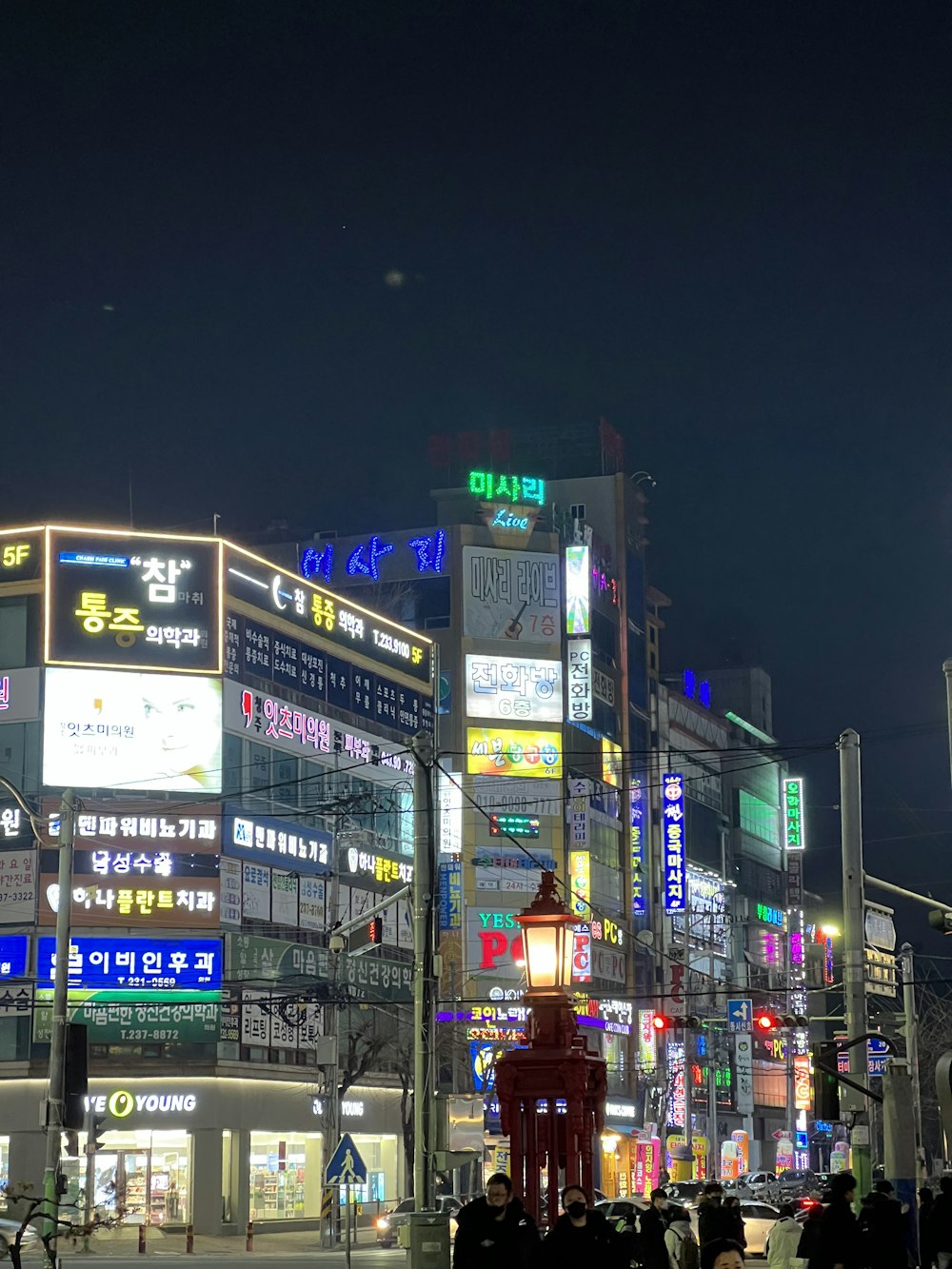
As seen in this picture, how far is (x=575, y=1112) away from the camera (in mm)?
23203

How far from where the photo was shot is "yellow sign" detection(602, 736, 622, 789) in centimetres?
9912

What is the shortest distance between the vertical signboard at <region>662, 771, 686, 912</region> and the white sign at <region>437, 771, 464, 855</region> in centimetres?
1503

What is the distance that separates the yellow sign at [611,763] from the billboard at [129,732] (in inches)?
1498

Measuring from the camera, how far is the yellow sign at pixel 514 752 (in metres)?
92.9

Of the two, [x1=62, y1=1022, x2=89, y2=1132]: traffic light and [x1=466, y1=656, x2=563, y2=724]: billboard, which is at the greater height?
[x1=466, y1=656, x2=563, y2=724]: billboard

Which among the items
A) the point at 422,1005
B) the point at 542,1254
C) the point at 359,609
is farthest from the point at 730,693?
the point at 542,1254

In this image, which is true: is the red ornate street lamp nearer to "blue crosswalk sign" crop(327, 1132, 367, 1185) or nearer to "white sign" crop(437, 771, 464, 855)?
"blue crosswalk sign" crop(327, 1132, 367, 1185)

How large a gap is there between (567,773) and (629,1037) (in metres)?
15.4

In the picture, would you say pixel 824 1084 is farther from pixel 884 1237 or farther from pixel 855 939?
pixel 884 1237

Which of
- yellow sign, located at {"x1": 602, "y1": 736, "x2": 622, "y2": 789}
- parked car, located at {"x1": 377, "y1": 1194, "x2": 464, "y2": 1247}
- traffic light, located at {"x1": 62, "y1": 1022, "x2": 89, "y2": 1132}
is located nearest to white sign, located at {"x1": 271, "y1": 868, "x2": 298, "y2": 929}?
parked car, located at {"x1": 377, "y1": 1194, "x2": 464, "y2": 1247}

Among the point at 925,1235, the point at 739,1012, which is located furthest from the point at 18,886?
the point at 925,1235

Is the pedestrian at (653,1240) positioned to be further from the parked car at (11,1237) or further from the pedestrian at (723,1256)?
the parked car at (11,1237)

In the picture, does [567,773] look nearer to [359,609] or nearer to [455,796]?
[455,796]

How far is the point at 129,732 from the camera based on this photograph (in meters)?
63.9
